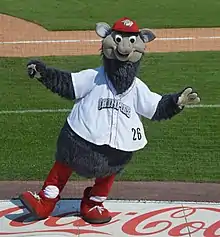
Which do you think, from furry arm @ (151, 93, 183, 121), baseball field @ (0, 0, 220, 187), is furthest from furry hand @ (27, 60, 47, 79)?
baseball field @ (0, 0, 220, 187)

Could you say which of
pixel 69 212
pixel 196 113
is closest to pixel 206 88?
pixel 196 113

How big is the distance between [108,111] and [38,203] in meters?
1.05

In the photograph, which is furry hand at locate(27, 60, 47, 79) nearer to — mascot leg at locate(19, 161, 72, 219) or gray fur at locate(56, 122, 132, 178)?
gray fur at locate(56, 122, 132, 178)

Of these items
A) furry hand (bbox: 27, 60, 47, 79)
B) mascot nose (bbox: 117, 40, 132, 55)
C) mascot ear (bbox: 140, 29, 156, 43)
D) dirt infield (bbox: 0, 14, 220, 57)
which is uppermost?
dirt infield (bbox: 0, 14, 220, 57)

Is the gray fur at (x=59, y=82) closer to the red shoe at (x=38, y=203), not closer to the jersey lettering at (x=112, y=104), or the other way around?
the jersey lettering at (x=112, y=104)

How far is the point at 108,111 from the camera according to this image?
5.52m

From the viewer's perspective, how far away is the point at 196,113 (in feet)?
31.2

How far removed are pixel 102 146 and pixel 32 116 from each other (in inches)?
157

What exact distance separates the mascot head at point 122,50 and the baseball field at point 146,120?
198 cm

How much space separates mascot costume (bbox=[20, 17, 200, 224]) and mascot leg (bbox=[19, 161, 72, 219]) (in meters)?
0.12

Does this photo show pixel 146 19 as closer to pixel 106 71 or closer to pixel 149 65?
pixel 149 65

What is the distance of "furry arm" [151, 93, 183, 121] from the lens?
552 cm

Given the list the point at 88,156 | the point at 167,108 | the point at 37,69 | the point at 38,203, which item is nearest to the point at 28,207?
the point at 38,203

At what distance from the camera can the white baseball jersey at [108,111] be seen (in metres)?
5.51
